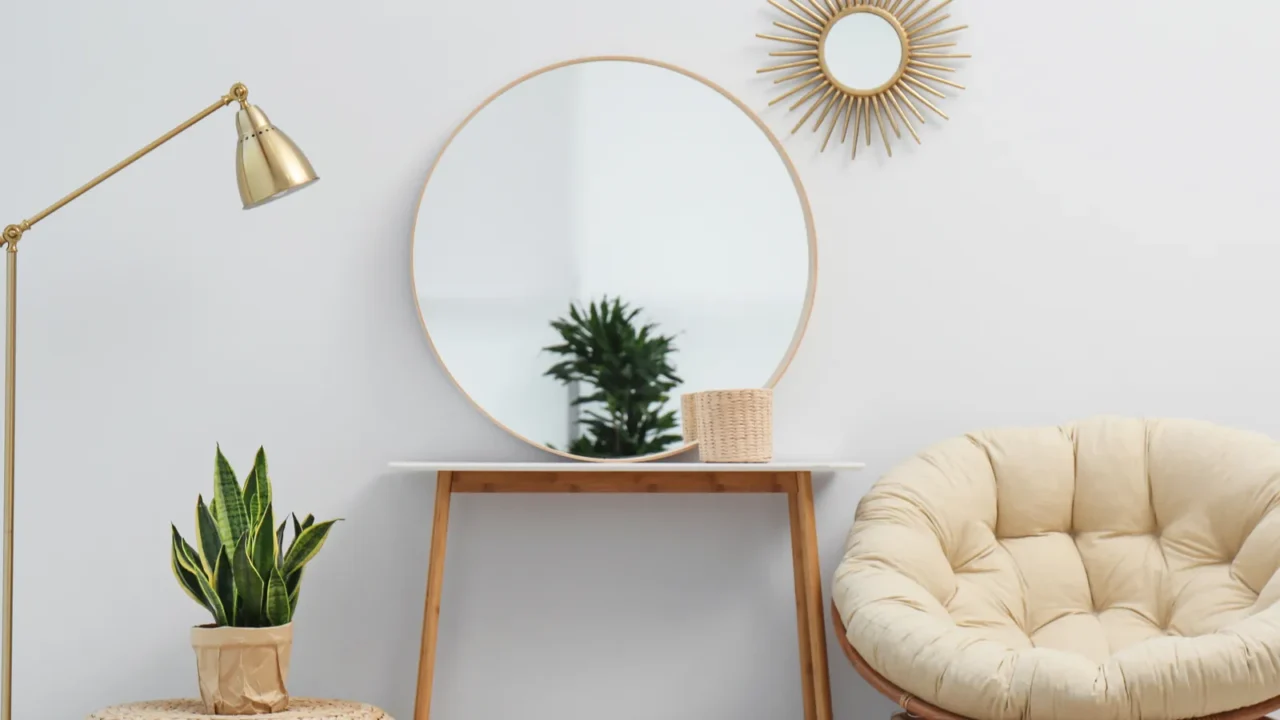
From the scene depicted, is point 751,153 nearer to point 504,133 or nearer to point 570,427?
point 504,133

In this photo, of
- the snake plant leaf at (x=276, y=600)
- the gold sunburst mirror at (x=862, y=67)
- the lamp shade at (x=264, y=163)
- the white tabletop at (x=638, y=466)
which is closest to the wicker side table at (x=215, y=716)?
the snake plant leaf at (x=276, y=600)

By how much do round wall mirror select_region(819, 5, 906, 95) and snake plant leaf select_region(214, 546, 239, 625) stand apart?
4.72ft

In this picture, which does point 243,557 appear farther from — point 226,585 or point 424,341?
point 424,341

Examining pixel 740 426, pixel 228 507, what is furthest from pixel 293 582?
pixel 740 426

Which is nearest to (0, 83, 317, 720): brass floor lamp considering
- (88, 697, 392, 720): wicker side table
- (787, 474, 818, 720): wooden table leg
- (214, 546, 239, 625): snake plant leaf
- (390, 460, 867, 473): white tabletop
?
(88, 697, 392, 720): wicker side table

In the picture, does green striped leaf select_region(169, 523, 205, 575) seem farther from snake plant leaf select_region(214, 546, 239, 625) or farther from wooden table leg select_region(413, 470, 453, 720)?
wooden table leg select_region(413, 470, 453, 720)

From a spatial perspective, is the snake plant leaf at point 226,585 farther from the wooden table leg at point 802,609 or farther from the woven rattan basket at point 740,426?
the wooden table leg at point 802,609

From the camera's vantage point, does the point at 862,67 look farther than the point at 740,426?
Yes

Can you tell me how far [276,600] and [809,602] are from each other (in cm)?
89

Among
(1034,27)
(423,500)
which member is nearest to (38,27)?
(423,500)

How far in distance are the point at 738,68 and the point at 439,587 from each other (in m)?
1.16

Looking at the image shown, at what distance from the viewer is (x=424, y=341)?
7.09 ft

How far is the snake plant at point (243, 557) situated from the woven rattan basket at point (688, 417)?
2.21ft

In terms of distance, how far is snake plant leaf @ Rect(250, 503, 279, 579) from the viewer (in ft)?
5.76
